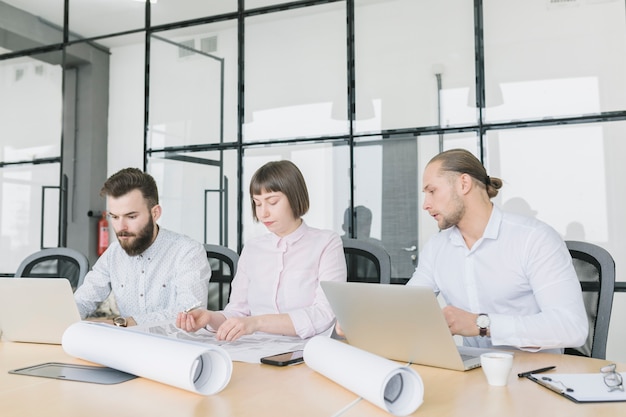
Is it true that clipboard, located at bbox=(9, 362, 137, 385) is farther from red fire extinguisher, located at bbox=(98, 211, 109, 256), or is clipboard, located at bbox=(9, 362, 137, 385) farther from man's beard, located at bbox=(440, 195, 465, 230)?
red fire extinguisher, located at bbox=(98, 211, 109, 256)

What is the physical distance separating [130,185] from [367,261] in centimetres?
103

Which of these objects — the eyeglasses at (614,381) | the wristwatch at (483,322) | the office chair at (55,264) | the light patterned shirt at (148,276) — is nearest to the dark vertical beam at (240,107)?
the office chair at (55,264)

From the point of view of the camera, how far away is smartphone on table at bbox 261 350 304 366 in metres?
1.39

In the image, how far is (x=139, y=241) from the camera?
233cm

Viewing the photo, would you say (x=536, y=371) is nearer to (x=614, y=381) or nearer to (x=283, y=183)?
(x=614, y=381)

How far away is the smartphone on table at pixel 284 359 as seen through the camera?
139cm

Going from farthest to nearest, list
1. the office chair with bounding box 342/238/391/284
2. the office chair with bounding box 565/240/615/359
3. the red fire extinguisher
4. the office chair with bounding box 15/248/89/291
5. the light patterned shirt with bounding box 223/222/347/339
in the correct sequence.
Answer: the red fire extinguisher, the office chair with bounding box 15/248/89/291, the office chair with bounding box 342/238/391/284, the light patterned shirt with bounding box 223/222/347/339, the office chair with bounding box 565/240/615/359

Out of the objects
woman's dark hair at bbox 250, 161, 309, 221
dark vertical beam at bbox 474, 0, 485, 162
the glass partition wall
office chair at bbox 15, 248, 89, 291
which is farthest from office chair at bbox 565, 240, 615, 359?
office chair at bbox 15, 248, 89, 291

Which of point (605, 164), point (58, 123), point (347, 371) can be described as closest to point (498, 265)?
point (347, 371)

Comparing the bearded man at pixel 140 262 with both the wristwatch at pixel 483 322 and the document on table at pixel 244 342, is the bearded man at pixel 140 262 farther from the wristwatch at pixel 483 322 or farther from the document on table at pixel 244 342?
the wristwatch at pixel 483 322

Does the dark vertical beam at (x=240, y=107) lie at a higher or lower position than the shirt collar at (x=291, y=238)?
higher

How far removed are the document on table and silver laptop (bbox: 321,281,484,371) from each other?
23 centimetres

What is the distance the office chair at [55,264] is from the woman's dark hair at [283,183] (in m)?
1.05

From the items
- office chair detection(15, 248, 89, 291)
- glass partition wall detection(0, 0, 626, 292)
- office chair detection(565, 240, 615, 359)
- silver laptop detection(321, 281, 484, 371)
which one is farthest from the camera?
glass partition wall detection(0, 0, 626, 292)
